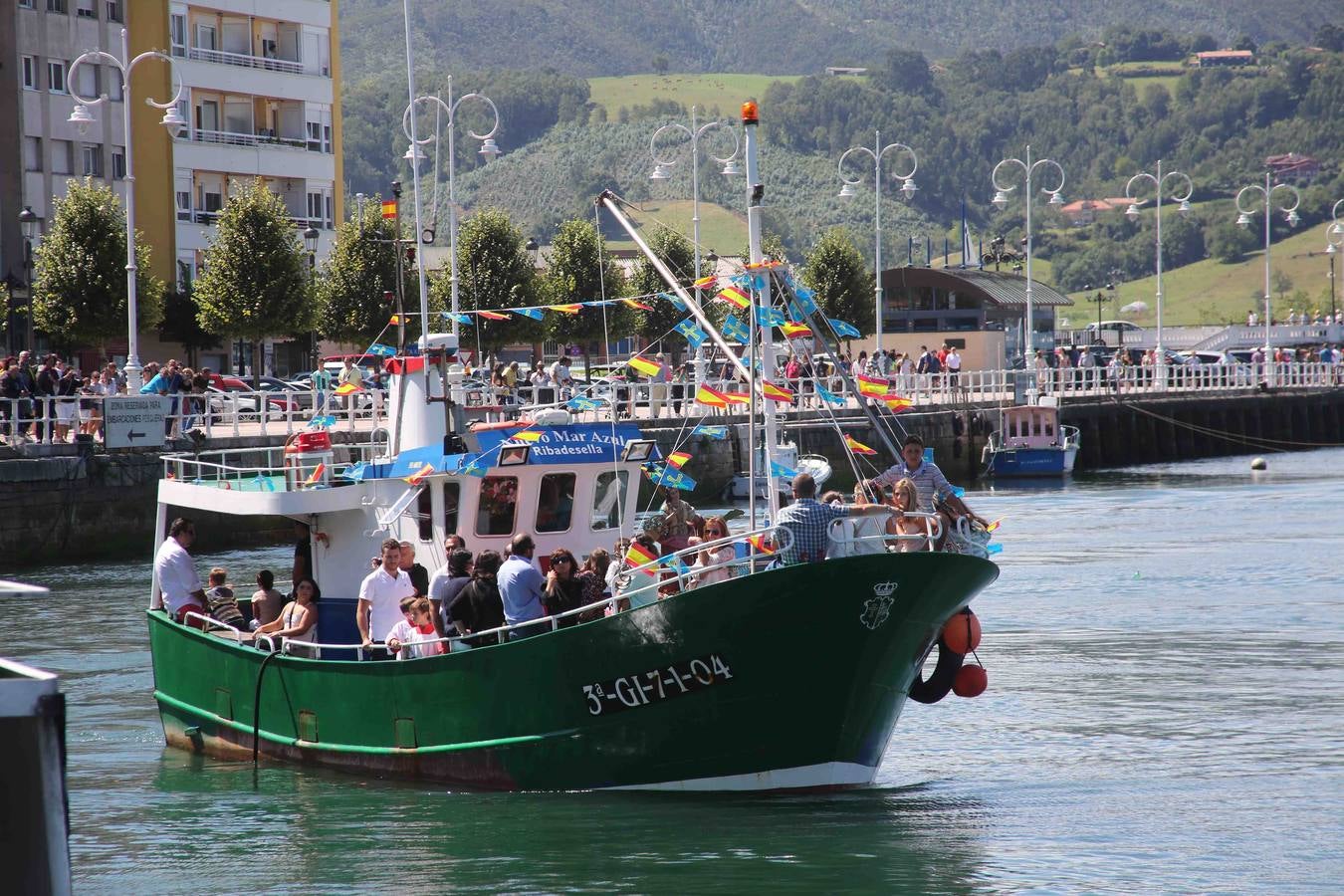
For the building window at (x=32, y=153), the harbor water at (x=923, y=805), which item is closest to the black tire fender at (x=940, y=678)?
the harbor water at (x=923, y=805)

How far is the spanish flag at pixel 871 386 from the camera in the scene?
55.1 feet

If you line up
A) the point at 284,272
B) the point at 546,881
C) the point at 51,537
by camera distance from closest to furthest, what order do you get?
1. the point at 546,881
2. the point at 51,537
3. the point at 284,272

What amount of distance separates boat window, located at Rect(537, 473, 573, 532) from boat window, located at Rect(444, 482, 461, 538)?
852 millimetres

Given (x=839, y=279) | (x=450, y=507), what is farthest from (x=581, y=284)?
(x=450, y=507)

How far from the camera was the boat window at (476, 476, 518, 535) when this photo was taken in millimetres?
18953

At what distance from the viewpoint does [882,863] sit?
1515cm

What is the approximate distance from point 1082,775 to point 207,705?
30.5ft

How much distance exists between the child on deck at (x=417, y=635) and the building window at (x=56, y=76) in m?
47.8

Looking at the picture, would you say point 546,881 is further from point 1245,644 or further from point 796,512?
point 1245,644

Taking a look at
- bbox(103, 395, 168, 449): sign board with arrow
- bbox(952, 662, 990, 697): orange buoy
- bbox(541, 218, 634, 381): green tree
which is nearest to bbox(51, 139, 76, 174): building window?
bbox(541, 218, 634, 381): green tree

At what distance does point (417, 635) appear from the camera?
17.5 m

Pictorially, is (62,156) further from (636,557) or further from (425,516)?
(636,557)

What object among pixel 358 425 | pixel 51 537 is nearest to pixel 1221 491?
pixel 358 425

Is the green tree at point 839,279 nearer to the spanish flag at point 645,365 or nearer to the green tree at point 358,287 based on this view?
the green tree at point 358,287
